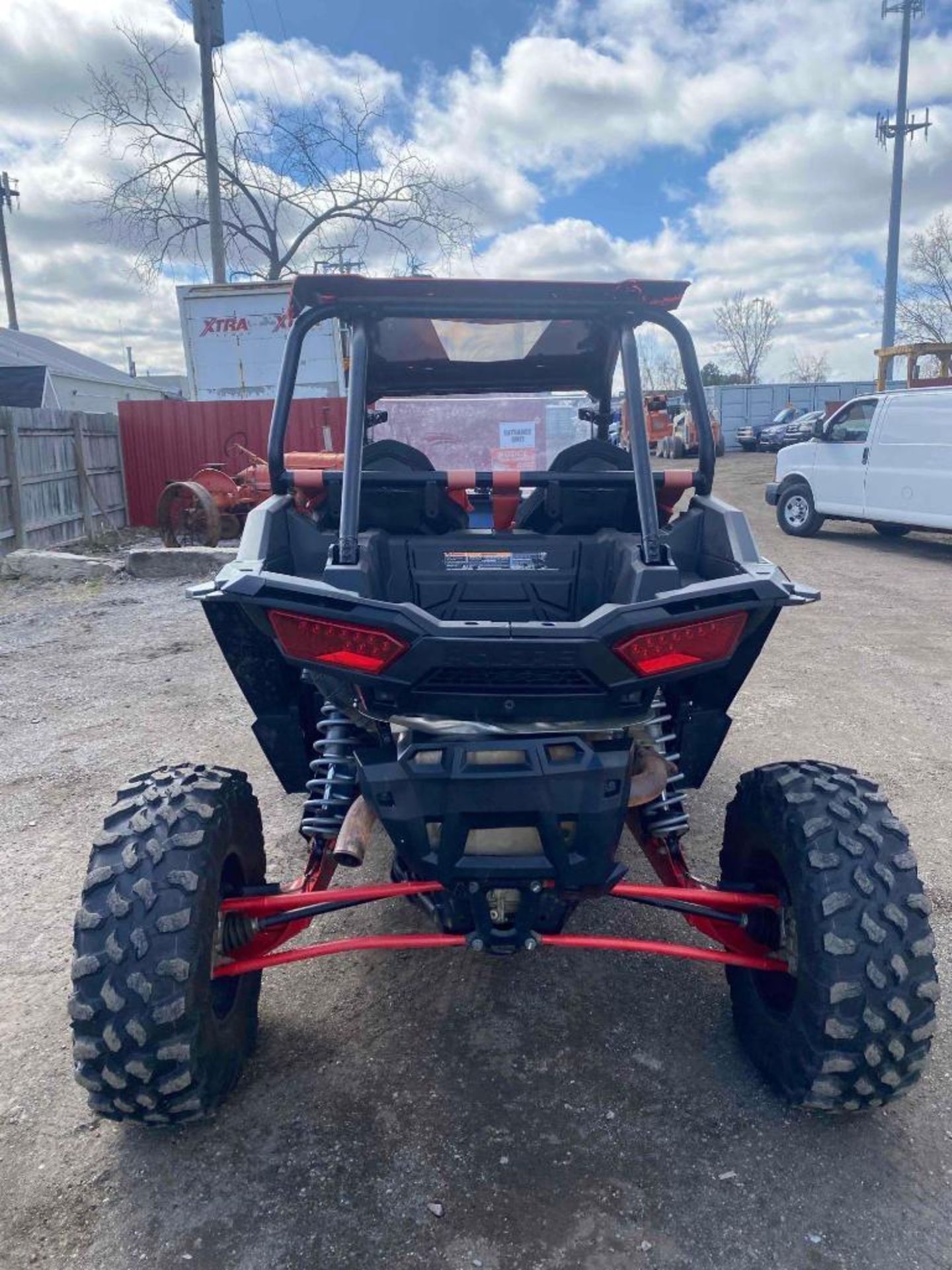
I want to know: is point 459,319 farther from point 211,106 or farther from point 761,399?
point 761,399

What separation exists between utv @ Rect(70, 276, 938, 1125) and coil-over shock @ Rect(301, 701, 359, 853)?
10mm

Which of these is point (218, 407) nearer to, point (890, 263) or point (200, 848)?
point (200, 848)

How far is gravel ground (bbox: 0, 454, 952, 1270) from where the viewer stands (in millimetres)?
2105

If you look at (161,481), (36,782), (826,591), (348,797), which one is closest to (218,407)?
(161,481)

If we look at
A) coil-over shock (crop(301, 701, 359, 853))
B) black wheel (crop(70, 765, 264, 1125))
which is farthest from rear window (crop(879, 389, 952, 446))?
black wheel (crop(70, 765, 264, 1125))

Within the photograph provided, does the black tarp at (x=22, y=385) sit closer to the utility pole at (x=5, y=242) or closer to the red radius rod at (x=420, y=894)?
the utility pole at (x=5, y=242)

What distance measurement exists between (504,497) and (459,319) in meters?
0.72

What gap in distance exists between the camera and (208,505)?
40.4ft

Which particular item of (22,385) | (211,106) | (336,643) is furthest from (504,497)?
(22,385)

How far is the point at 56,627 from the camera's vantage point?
8594 millimetres

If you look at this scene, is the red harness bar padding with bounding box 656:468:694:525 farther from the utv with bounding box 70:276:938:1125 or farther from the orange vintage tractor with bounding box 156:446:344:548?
the orange vintage tractor with bounding box 156:446:344:548

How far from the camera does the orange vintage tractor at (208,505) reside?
40.8ft

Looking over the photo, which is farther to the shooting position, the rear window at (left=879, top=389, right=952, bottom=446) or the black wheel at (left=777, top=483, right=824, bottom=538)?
the black wheel at (left=777, top=483, right=824, bottom=538)

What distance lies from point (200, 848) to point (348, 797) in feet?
1.61
